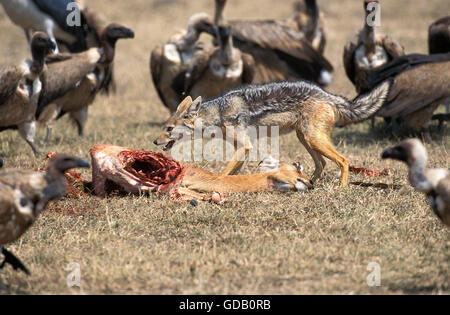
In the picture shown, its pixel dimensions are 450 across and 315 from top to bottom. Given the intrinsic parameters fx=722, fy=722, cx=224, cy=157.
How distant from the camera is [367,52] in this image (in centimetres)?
928

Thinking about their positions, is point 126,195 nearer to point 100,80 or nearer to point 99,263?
point 99,263

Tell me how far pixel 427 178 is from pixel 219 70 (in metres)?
5.55

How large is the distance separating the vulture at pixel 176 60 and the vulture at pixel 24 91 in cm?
232

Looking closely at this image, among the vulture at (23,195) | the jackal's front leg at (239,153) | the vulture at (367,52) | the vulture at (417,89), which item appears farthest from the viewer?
the vulture at (367,52)

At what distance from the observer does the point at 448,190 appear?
400 centimetres

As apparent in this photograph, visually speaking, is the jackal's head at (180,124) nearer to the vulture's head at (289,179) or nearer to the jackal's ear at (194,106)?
the jackal's ear at (194,106)

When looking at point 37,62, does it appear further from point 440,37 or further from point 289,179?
point 440,37

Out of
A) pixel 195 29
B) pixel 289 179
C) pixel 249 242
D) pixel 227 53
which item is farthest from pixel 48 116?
pixel 249 242

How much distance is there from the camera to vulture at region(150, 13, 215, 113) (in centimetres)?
982

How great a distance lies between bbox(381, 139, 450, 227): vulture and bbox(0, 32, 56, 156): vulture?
14.6ft

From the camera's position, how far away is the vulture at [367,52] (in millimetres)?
9188

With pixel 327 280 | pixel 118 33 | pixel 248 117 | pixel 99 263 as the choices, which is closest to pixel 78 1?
pixel 118 33

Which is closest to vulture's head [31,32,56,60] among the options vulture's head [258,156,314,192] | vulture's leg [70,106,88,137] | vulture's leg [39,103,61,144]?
vulture's leg [39,103,61,144]

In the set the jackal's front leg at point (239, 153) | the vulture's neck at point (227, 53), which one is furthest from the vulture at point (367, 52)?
the jackal's front leg at point (239, 153)
